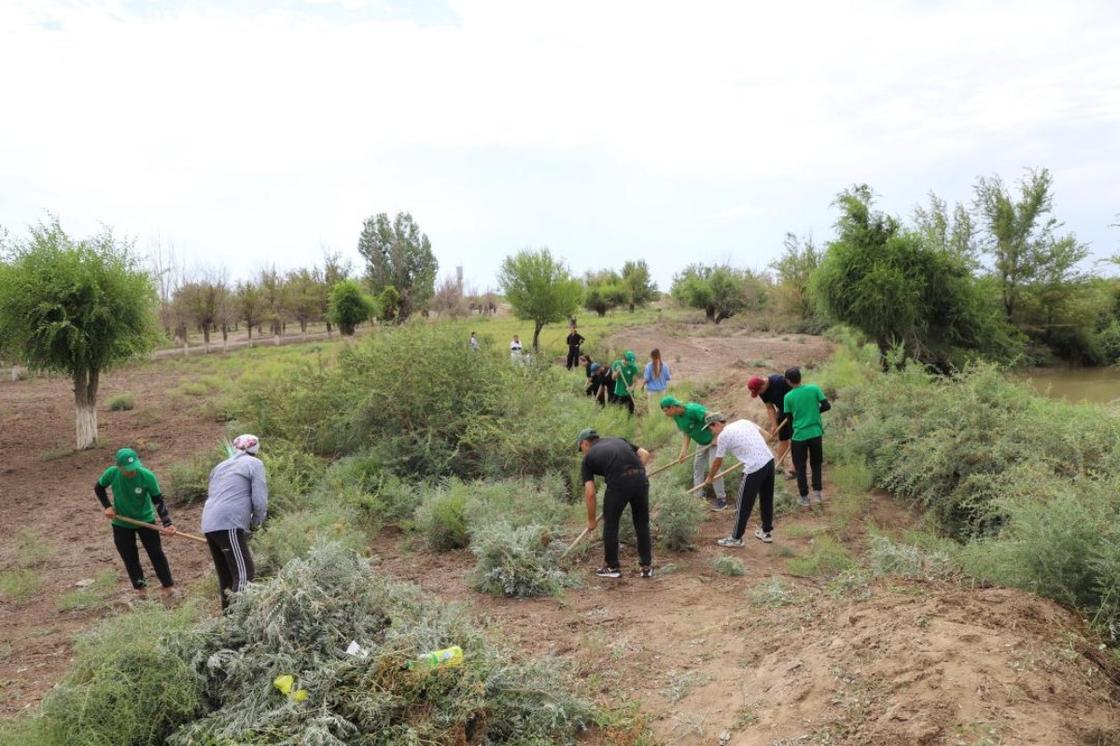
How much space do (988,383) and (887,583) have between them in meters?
4.96

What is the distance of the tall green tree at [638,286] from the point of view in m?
56.7

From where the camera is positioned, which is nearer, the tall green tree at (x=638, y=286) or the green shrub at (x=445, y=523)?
the green shrub at (x=445, y=523)

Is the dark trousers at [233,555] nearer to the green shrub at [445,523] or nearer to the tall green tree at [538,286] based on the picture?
the green shrub at [445,523]

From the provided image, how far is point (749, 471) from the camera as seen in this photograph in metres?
7.29

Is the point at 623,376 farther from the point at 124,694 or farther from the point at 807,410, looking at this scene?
the point at 124,694

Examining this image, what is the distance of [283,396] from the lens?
1279cm

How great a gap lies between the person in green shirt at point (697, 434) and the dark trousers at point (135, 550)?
17.9 feet

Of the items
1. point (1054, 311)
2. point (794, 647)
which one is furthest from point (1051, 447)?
point (1054, 311)

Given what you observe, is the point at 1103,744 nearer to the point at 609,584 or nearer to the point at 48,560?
the point at 609,584

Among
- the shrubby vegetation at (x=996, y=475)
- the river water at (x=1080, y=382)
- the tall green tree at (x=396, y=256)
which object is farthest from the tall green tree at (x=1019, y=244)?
the tall green tree at (x=396, y=256)

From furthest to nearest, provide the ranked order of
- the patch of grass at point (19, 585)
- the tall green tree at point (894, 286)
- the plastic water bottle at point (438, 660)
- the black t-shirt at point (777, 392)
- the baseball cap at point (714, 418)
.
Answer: the tall green tree at point (894, 286) → the black t-shirt at point (777, 392) → the baseball cap at point (714, 418) → the patch of grass at point (19, 585) → the plastic water bottle at point (438, 660)

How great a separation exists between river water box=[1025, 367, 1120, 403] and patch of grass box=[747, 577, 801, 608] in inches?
754

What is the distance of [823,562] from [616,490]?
2.13 m

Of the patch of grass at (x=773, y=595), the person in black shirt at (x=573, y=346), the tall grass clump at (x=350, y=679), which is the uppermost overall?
the person in black shirt at (x=573, y=346)
